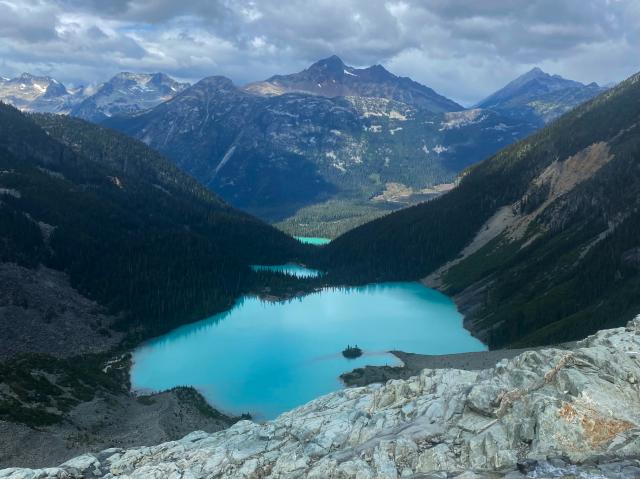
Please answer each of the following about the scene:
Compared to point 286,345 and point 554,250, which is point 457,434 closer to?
point 286,345

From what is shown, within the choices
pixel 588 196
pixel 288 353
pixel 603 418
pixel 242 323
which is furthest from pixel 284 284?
pixel 603 418

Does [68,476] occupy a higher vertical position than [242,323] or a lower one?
higher

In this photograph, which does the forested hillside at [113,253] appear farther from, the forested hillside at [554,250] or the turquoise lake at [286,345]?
the forested hillside at [554,250]

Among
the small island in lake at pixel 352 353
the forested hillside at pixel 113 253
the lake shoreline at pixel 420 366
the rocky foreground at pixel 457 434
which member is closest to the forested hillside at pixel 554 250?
the lake shoreline at pixel 420 366

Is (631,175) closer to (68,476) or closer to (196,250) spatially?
(196,250)

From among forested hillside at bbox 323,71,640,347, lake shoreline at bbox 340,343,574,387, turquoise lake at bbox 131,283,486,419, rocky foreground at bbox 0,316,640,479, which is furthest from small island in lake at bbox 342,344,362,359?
rocky foreground at bbox 0,316,640,479

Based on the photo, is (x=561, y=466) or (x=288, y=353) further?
(x=288, y=353)
